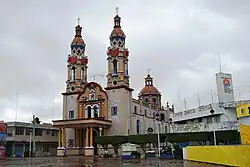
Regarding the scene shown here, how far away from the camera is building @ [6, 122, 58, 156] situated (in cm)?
6488

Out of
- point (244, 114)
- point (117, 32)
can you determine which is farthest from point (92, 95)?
point (244, 114)

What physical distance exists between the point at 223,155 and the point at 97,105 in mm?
39934

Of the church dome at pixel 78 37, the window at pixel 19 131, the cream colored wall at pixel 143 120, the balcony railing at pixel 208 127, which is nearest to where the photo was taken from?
the balcony railing at pixel 208 127

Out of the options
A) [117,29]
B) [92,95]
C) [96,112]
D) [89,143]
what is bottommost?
[89,143]

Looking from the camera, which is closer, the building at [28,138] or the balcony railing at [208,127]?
the balcony railing at [208,127]

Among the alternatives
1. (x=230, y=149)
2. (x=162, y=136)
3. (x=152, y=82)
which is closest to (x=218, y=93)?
(x=162, y=136)

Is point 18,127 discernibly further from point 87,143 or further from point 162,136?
point 162,136

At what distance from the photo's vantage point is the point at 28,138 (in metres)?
67.6

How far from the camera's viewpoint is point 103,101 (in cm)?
5956

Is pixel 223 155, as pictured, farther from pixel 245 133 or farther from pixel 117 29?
pixel 117 29

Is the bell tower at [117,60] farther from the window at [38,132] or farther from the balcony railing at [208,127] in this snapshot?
the window at [38,132]

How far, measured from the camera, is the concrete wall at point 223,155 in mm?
17875

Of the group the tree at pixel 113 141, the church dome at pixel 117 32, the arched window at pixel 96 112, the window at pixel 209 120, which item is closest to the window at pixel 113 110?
the arched window at pixel 96 112

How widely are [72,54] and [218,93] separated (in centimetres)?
3275
